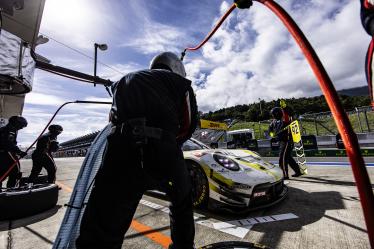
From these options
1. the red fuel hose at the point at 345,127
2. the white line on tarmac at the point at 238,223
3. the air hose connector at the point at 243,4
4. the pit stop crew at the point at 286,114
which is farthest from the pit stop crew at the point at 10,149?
the pit stop crew at the point at 286,114

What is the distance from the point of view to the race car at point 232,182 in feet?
9.59

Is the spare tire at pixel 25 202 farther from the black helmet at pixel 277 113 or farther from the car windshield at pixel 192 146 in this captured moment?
the black helmet at pixel 277 113

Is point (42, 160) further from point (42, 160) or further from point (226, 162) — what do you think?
point (226, 162)

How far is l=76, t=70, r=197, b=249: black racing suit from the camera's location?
133 centimetres

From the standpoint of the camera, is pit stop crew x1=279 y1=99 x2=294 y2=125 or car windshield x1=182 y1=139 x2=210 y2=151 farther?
pit stop crew x1=279 y1=99 x2=294 y2=125

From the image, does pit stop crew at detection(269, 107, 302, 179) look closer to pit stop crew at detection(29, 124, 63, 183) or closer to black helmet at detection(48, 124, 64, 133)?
pit stop crew at detection(29, 124, 63, 183)

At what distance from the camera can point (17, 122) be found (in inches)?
197

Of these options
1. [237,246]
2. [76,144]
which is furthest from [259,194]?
[76,144]

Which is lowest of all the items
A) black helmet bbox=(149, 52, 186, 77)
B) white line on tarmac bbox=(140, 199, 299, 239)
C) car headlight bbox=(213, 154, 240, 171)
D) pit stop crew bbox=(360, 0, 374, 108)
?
white line on tarmac bbox=(140, 199, 299, 239)

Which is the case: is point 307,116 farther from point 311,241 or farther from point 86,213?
point 86,213

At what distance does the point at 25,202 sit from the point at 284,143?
5224 mm

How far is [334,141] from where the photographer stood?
1077 centimetres

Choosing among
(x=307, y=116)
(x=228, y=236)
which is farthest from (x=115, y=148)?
(x=307, y=116)

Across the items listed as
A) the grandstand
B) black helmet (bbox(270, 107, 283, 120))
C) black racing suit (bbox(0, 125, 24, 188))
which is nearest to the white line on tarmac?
black helmet (bbox(270, 107, 283, 120))
